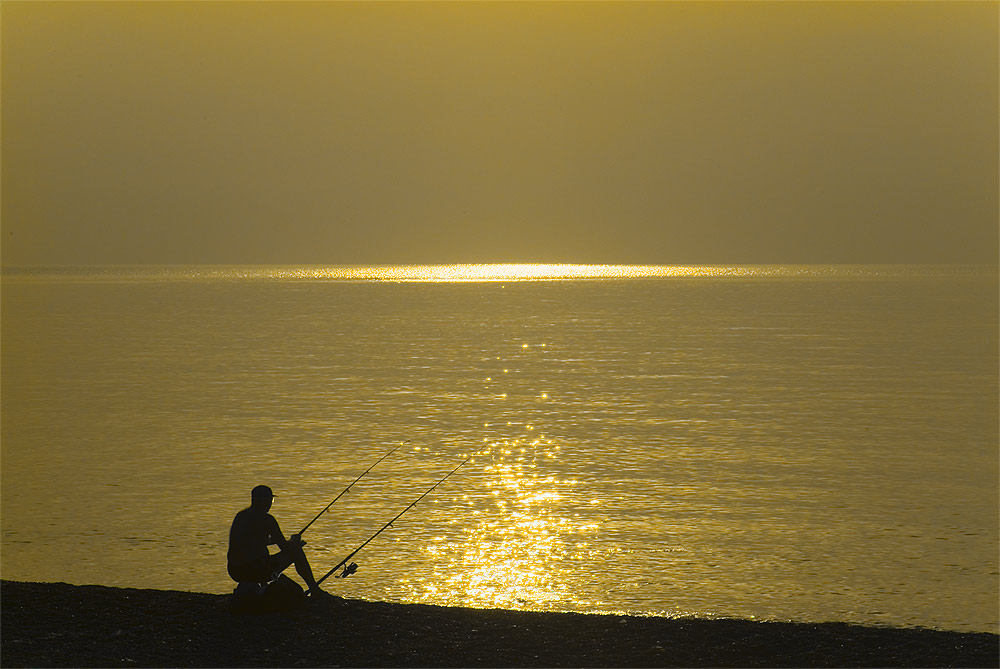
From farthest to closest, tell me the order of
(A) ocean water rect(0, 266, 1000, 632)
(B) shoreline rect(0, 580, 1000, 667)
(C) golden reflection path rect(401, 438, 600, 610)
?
(A) ocean water rect(0, 266, 1000, 632) → (C) golden reflection path rect(401, 438, 600, 610) → (B) shoreline rect(0, 580, 1000, 667)

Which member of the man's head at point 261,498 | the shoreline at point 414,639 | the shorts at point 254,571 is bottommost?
the shoreline at point 414,639

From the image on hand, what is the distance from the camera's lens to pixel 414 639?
30.3 ft

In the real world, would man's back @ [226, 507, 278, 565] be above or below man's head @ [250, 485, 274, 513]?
below

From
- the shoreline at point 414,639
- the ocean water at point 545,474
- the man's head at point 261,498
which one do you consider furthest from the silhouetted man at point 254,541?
the ocean water at point 545,474

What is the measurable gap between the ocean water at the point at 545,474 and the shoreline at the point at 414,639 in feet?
5.92

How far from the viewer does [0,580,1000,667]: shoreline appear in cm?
874

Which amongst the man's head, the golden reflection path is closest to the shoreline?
the man's head

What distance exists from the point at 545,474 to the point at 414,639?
10.1m

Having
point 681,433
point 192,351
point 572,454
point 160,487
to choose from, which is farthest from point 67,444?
point 192,351

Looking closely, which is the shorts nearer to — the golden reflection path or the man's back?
the man's back

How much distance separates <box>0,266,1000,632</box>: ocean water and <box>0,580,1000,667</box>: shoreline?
1.80 meters

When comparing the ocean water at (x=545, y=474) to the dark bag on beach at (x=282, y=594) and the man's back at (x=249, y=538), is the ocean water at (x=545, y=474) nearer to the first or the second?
the dark bag on beach at (x=282, y=594)

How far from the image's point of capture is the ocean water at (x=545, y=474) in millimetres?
12703

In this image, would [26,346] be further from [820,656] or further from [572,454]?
[820,656]
